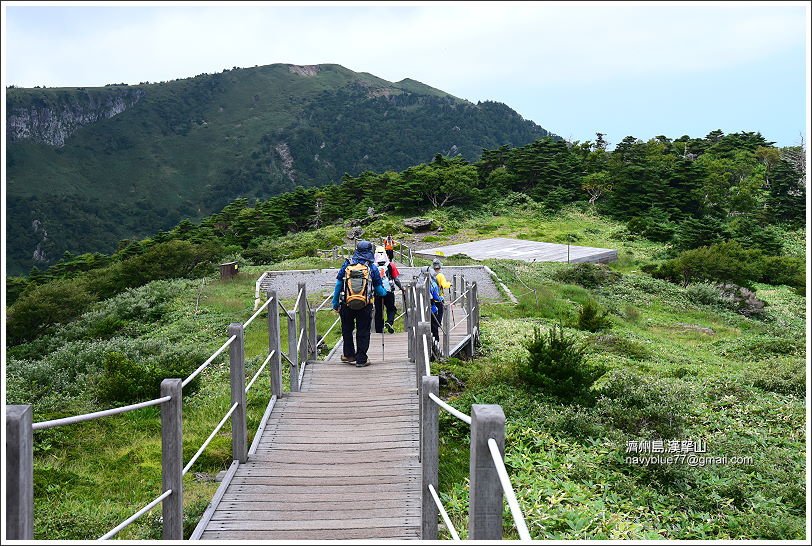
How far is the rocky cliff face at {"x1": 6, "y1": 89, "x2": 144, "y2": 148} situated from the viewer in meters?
134

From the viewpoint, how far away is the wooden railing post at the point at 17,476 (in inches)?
87.7

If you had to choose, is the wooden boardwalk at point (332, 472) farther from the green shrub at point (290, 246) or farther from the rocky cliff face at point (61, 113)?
the rocky cliff face at point (61, 113)

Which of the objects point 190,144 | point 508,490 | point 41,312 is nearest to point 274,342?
point 508,490

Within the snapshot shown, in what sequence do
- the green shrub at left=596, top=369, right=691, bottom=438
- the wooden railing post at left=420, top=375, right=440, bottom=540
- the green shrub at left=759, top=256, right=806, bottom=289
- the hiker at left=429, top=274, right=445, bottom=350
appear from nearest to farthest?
the wooden railing post at left=420, top=375, right=440, bottom=540 → the green shrub at left=596, top=369, right=691, bottom=438 → the hiker at left=429, top=274, right=445, bottom=350 → the green shrub at left=759, top=256, right=806, bottom=289

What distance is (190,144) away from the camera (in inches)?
5846

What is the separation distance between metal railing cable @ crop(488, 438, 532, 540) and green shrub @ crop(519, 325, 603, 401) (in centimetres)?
655

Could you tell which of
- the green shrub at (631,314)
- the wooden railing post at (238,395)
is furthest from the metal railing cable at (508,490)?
the green shrub at (631,314)

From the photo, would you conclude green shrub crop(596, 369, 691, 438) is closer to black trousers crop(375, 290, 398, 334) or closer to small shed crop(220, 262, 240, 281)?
black trousers crop(375, 290, 398, 334)

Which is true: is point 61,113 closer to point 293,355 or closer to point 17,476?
point 293,355

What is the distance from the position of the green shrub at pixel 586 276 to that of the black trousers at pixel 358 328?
1727 centimetres

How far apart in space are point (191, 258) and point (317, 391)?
983 inches

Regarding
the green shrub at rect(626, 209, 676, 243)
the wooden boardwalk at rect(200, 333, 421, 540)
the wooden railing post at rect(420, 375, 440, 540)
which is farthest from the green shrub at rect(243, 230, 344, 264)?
the wooden railing post at rect(420, 375, 440, 540)

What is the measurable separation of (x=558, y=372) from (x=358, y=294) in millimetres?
2865

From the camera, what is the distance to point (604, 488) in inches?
243
